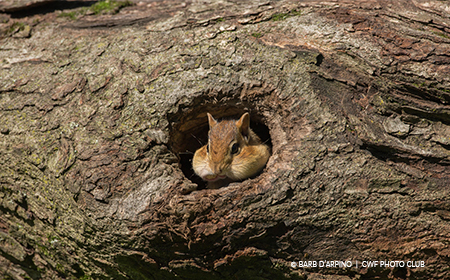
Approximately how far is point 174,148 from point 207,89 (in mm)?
878

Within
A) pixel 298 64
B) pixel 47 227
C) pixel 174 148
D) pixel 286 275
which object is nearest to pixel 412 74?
pixel 298 64

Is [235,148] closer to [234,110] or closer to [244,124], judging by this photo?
[244,124]

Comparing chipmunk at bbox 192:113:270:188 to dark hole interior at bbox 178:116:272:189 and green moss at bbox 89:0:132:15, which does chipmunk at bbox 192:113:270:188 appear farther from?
green moss at bbox 89:0:132:15

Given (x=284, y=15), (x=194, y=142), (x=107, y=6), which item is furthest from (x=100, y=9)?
(x=284, y=15)

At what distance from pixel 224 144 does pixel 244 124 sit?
0.46m

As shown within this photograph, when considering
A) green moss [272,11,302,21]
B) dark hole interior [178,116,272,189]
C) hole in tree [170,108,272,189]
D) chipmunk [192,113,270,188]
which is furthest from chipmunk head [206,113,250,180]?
green moss [272,11,302,21]

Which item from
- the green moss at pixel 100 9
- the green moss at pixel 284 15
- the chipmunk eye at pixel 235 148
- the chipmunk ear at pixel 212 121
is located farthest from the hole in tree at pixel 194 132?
the green moss at pixel 100 9

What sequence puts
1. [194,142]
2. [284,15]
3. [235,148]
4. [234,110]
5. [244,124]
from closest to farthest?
[284,15], [235,148], [244,124], [234,110], [194,142]

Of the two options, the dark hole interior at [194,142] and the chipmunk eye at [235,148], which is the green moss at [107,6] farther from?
the chipmunk eye at [235,148]

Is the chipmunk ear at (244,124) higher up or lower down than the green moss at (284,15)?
lower down

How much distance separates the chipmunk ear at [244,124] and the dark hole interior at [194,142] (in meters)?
0.41

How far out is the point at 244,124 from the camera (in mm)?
4367

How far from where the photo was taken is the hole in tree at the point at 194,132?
4.28 metres

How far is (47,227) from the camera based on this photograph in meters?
3.93
